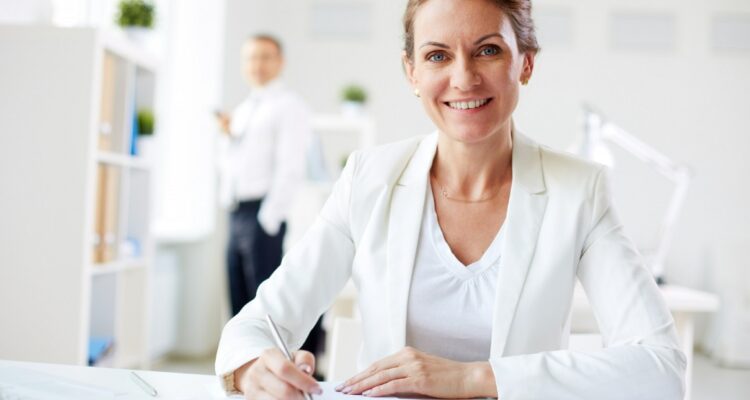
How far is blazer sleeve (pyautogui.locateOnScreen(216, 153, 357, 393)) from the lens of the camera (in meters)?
1.28

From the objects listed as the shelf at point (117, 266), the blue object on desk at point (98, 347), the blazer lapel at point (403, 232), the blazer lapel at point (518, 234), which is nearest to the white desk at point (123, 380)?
the blazer lapel at point (403, 232)

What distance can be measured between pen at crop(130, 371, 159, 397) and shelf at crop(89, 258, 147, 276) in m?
2.04

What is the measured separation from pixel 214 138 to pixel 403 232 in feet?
13.9

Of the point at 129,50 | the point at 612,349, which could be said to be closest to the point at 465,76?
the point at 612,349

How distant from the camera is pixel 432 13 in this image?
1325 millimetres

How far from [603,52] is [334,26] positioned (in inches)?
80.4

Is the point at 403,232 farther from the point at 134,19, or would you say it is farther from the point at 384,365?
the point at 134,19

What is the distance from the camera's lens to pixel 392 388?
1.05m

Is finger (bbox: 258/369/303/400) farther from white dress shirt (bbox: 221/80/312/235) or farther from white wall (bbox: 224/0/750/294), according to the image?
white wall (bbox: 224/0/750/294)

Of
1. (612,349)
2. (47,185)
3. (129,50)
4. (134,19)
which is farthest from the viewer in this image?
(134,19)

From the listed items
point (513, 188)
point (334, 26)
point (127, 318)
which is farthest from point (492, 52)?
point (334, 26)

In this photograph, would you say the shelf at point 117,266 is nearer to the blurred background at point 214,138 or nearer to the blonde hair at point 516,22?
the blurred background at point 214,138

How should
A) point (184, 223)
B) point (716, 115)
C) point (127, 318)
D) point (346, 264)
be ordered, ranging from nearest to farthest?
1. point (346, 264)
2. point (127, 318)
3. point (184, 223)
4. point (716, 115)

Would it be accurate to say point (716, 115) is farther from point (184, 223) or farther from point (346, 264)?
point (346, 264)
